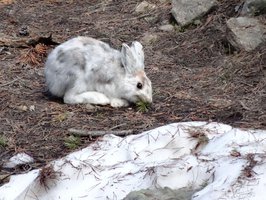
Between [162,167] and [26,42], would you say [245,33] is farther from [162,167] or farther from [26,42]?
[162,167]

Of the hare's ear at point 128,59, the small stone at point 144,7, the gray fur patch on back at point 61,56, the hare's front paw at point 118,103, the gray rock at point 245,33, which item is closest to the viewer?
the hare's front paw at point 118,103

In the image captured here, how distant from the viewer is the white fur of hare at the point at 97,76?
7070 millimetres

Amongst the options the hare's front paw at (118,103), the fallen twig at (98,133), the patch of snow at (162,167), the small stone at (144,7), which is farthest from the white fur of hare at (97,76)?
the small stone at (144,7)

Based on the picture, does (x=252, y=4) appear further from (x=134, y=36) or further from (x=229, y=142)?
(x=229, y=142)

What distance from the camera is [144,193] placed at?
430 centimetres

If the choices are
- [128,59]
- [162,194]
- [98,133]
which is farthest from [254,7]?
[162,194]

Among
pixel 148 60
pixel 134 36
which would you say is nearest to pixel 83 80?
pixel 148 60

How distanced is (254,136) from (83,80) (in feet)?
8.25

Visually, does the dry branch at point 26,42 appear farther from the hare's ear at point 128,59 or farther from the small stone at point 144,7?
the hare's ear at point 128,59

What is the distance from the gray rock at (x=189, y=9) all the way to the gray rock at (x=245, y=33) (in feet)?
3.22

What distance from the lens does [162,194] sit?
4305 mm

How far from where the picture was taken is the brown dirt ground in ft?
21.0

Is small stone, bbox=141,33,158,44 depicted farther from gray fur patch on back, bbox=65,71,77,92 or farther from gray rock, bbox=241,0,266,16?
gray fur patch on back, bbox=65,71,77,92

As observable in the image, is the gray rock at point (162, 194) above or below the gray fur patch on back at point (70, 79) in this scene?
below
